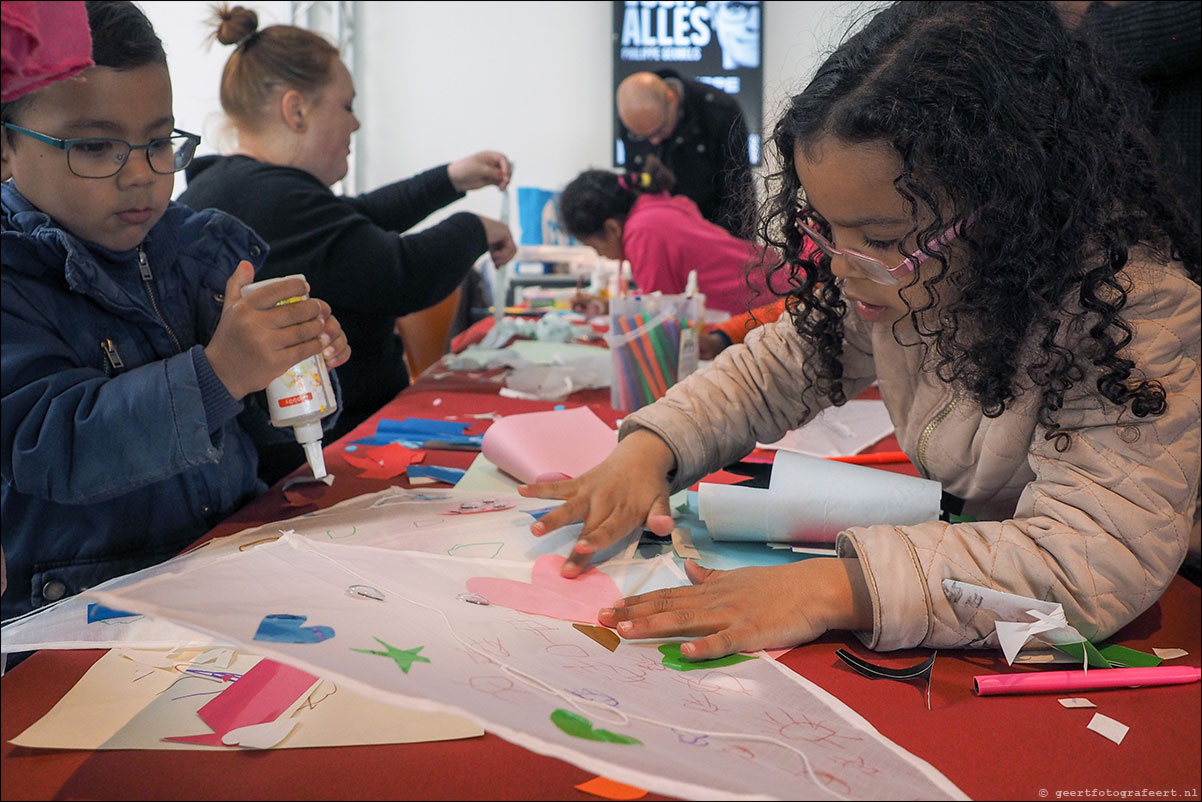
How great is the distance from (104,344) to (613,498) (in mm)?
529

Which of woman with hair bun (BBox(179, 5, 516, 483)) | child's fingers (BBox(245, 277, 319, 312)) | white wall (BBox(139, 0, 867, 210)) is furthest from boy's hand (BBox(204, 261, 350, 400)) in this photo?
white wall (BBox(139, 0, 867, 210))

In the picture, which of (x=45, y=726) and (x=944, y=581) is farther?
(x=944, y=581)

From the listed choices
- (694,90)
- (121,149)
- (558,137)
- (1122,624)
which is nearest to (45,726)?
(121,149)

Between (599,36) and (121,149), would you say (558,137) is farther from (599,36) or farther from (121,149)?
(121,149)

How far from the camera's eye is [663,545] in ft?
2.81

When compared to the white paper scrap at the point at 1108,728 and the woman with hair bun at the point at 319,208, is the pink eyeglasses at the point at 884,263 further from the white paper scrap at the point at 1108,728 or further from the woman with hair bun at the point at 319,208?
the woman with hair bun at the point at 319,208

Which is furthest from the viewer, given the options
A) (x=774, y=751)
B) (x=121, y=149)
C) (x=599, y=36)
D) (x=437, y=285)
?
(x=599, y=36)

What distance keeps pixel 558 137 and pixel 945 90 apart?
5038mm

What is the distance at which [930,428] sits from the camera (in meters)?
0.89

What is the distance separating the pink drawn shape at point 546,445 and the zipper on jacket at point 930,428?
0.33 m

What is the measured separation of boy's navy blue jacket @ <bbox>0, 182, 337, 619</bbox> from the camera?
0.81 metres

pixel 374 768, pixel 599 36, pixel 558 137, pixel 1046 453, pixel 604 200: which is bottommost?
pixel 374 768

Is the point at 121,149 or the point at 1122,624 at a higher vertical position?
the point at 121,149

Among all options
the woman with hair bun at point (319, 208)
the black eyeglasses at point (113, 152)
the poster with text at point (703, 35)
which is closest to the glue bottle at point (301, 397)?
the black eyeglasses at point (113, 152)
